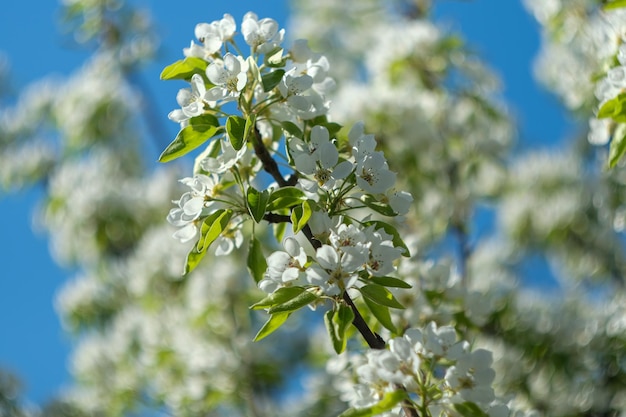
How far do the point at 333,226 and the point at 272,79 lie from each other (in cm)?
27

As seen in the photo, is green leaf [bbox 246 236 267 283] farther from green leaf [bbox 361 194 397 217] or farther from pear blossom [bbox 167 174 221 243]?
green leaf [bbox 361 194 397 217]

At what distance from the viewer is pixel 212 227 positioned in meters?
1.29

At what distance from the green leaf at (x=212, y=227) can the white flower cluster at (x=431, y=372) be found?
320 mm

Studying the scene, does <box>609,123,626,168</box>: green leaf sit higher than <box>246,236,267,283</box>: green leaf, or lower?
higher

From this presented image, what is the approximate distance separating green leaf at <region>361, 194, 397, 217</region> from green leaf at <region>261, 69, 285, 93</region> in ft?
0.80

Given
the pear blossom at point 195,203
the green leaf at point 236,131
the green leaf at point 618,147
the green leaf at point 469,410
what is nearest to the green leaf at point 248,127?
the green leaf at point 236,131

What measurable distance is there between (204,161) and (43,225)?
13.2ft

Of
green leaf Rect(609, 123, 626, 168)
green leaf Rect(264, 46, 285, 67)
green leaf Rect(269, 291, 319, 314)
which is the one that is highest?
green leaf Rect(264, 46, 285, 67)

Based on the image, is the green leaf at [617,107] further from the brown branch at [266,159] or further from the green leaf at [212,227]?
the green leaf at [212,227]

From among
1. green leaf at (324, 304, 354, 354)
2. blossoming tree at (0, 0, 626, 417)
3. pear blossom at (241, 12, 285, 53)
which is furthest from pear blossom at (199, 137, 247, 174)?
green leaf at (324, 304, 354, 354)

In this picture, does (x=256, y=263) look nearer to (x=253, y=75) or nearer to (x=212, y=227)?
(x=212, y=227)

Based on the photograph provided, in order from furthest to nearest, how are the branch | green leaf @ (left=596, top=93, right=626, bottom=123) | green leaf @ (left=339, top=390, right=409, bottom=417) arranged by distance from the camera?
green leaf @ (left=596, top=93, right=626, bottom=123), the branch, green leaf @ (left=339, top=390, right=409, bottom=417)

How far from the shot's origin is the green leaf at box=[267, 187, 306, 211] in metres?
1.28

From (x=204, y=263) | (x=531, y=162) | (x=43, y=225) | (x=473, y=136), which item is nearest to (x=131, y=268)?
(x=204, y=263)
